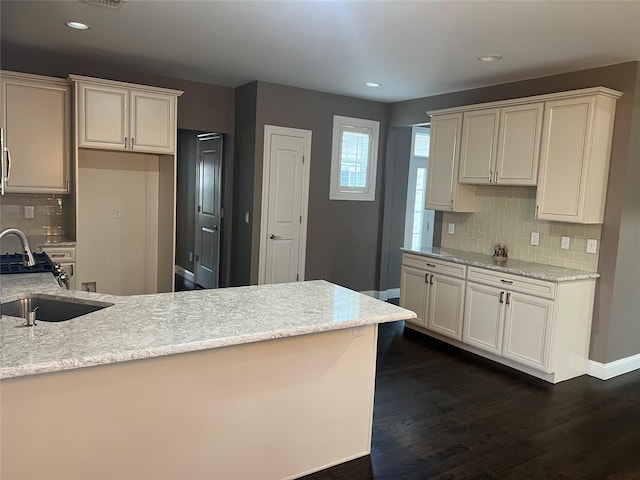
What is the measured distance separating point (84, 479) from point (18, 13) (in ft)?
10.4

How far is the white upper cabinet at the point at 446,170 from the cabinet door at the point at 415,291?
29.2 inches

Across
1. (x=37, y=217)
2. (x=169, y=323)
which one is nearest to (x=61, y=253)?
(x=37, y=217)

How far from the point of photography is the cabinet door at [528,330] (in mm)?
3838

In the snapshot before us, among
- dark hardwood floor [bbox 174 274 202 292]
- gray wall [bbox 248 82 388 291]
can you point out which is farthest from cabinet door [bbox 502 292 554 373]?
dark hardwood floor [bbox 174 274 202 292]

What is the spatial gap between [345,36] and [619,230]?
266 cm

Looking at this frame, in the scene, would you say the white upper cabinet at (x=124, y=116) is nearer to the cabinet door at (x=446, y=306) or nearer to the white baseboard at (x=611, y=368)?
the cabinet door at (x=446, y=306)

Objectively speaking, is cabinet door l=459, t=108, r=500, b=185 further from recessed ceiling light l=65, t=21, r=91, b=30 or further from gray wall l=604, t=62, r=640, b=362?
recessed ceiling light l=65, t=21, r=91, b=30

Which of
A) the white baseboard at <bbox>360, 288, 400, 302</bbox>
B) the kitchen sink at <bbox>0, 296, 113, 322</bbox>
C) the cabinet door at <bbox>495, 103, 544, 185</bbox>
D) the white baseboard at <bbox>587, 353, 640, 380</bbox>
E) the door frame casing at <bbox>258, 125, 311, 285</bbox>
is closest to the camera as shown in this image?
the kitchen sink at <bbox>0, 296, 113, 322</bbox>

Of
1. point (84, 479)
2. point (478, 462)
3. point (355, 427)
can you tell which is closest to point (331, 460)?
point (355, 427)

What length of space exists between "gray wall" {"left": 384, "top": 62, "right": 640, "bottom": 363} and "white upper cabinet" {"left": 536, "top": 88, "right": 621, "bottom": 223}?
0.27ft

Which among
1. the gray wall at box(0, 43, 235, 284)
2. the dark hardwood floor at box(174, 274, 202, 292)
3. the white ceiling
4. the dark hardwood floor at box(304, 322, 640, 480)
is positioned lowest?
the dark hardwood floor at box(304, 322, 640, 480)

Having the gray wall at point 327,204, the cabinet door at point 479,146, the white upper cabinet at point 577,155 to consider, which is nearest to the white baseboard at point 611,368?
the white upper cabinet at point 577,155

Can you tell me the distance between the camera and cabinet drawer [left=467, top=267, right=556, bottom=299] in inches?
151

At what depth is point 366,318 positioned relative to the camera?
2350 millimetres
